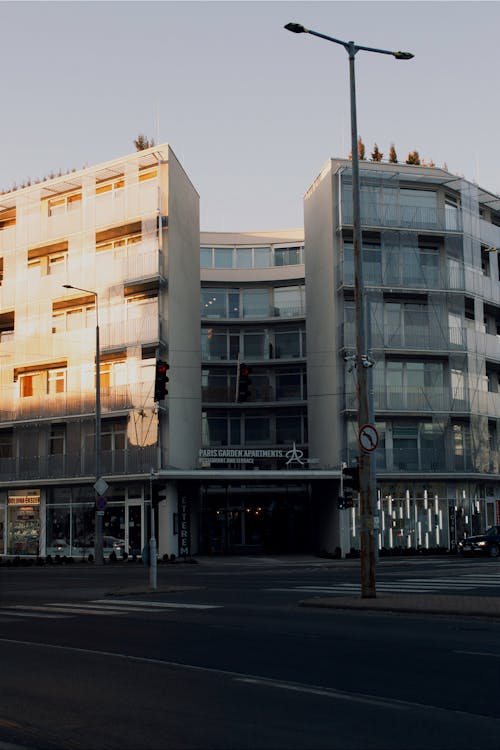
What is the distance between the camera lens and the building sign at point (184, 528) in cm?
4962

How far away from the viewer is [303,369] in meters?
63.2

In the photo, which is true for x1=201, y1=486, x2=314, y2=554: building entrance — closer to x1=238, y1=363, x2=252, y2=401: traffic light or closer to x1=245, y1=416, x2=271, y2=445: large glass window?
x1=245, y1=416, x2=271, y2=445: large glass window

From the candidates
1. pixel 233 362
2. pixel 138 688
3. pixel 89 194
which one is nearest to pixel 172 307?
pixel 89 194

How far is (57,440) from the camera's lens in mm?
52438

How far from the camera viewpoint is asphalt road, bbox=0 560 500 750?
7570 millimetres

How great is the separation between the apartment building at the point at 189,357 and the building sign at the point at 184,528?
0.44 ft

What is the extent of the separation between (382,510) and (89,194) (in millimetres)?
22335

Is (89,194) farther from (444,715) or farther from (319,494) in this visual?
(444,715)

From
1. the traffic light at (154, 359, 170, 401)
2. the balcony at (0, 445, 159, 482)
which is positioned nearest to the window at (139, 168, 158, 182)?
the balcony at (0, 445, 159, 482)

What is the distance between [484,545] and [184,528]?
49.7 ft

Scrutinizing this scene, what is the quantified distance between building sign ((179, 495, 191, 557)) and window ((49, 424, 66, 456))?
6.94m

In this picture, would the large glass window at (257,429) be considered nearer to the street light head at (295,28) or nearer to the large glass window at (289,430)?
the large glass window at (289,430)

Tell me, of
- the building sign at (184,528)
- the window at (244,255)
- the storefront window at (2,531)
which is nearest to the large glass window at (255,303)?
the window at (244,255)

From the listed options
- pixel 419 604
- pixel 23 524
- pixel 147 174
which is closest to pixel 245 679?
pixel 419 604
